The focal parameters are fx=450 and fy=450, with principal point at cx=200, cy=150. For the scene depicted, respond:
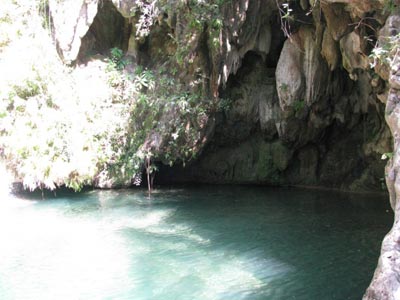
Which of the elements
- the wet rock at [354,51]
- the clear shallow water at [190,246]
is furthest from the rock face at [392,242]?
the wet rock at [354,51]

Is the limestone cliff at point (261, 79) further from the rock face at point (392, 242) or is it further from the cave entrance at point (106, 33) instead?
the rock face at point (392, 242)

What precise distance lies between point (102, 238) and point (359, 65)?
595cm

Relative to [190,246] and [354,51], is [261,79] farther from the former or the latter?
[190,246]

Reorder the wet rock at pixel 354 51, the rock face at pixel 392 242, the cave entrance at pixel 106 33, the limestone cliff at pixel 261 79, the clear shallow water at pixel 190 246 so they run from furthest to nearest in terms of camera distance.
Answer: the cave entrance at pixel 106 33, the limestone cliff at pixel 261 79, the wet rock at pixel 354 51, the clear shallow water at pixel 190 246, the rock face at pixel 392 242

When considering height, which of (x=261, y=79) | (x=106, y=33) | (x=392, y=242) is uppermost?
(x=106, y=33)

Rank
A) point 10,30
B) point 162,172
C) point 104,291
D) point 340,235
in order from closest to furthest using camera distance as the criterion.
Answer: point 104,291, point 340,235, point 10,30, point 162,172

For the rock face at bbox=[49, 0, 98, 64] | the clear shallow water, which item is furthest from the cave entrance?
the clear shallow water

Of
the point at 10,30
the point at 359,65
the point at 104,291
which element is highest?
the point at 10,30

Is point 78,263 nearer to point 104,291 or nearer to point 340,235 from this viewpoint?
point 104,291

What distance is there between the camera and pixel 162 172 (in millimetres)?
16078

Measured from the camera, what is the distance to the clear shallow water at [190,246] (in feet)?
21.2

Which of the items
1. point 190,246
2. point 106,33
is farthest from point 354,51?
point 106,33

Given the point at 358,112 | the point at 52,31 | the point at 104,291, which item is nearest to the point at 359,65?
the point at 358,112

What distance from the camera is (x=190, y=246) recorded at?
A: 8328mm
